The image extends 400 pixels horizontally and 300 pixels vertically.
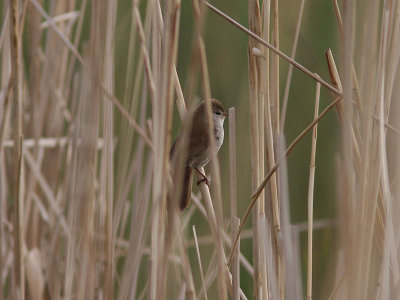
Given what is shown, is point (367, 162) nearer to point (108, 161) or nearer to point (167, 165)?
point (167, 165)

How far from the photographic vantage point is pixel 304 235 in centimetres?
252

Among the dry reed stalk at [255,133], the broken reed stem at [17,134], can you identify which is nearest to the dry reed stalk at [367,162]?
the dry reed stalk at [255,133]

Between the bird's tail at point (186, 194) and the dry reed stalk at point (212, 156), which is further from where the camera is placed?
the bird's tail at point (186, 194)

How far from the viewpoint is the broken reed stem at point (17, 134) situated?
1.29 meters

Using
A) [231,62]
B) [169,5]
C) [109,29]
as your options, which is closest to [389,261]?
[169,5]

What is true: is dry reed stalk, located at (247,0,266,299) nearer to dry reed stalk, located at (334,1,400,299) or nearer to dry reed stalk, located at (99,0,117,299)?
dry reed stalk, located at (334,1,400,299)

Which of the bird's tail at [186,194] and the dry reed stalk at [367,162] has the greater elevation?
the dry reed stalk at [367,162]

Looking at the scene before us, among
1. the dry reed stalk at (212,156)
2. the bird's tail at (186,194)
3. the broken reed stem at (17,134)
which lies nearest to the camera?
the dry reed stalk at (212,156)

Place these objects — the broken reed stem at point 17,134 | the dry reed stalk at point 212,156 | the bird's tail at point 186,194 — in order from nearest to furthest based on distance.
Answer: the dry reed stalk at point 212,156, the broken reed stem at point 17,134, the bird's tail at point 186,194

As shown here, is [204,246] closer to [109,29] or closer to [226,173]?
[226,173]

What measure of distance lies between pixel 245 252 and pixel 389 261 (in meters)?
1.34

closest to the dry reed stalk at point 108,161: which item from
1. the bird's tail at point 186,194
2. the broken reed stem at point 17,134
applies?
the broken reed stem at point 17,134

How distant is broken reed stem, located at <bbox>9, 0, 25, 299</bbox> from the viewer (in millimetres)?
1286

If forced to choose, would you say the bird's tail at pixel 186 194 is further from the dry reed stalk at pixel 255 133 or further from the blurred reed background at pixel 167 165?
the dry reed stalk at pixel 255 133
